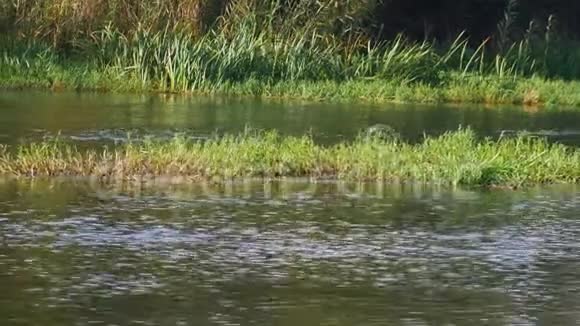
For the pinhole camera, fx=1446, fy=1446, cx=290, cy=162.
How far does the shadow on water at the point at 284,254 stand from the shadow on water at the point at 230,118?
4127 millimetres

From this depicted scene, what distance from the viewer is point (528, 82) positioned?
24641 mm

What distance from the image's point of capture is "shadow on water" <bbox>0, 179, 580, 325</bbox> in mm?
8469

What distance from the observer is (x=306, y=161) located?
550 inches

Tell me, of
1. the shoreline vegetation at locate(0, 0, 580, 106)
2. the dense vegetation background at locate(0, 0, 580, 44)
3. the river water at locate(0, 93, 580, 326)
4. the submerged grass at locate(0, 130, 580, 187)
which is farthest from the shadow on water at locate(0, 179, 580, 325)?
the dense vegetation background at locate(0, 0, 580, 44)

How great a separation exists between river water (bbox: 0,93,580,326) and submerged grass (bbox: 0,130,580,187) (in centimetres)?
31

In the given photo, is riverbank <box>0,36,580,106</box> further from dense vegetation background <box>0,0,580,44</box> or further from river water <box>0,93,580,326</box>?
river water <box>0,93,580,326</box>

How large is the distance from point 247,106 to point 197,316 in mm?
12614

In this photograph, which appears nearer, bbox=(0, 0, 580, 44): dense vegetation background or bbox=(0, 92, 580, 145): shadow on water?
bbox=(0, 92, 580, 145): shadow on water

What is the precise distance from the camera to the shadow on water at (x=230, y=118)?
17.2 metres

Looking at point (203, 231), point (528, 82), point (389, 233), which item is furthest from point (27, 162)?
point (528, 82)

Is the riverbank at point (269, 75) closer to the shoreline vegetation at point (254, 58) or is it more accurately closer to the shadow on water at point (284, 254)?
the shoreline vegetation at point (254, 58)

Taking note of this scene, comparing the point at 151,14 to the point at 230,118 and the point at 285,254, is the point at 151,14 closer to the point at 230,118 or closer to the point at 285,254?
the point at 230,118

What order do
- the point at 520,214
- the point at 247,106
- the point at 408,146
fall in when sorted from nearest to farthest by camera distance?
the point at 520,214 → the point at 408,146 → the point at 247,106

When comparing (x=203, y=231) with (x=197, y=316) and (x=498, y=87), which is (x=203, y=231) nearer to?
(x=197, y=316)
